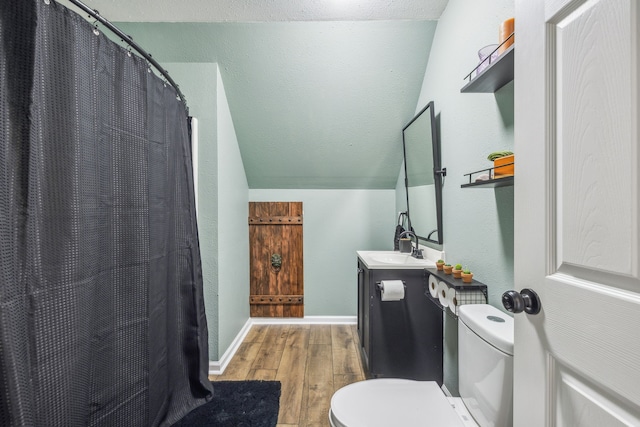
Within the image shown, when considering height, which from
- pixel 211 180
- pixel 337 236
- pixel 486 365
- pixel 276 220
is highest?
pixel 211 180

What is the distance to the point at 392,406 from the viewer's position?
3.66 feet

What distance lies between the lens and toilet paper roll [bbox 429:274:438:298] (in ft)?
5.48

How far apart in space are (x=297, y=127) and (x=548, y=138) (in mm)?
2126

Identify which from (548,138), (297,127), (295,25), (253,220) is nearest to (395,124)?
(297,127)

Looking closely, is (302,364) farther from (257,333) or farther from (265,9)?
(265,9)

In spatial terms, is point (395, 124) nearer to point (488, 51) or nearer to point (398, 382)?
point (488, 51)

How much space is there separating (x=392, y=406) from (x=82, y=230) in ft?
4.25

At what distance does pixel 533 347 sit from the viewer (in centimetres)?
73

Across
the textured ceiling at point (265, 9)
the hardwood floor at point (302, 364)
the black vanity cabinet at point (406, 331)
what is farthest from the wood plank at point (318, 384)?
the textured ceiling at point (265, 9)

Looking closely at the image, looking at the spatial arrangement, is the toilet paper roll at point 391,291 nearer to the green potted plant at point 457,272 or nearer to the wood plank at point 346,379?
the green potted plant at point 457,272

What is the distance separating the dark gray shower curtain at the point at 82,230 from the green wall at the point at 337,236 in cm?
165

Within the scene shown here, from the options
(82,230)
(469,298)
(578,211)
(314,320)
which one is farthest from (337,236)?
Result: (578,211)

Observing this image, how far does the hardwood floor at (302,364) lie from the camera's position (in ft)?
5.79

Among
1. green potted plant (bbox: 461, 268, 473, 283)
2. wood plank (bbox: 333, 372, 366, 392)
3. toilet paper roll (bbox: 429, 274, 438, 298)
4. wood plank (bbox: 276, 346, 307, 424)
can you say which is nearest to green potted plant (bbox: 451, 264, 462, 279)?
green potted plant (bbox: 461, 268, 473, 283)
